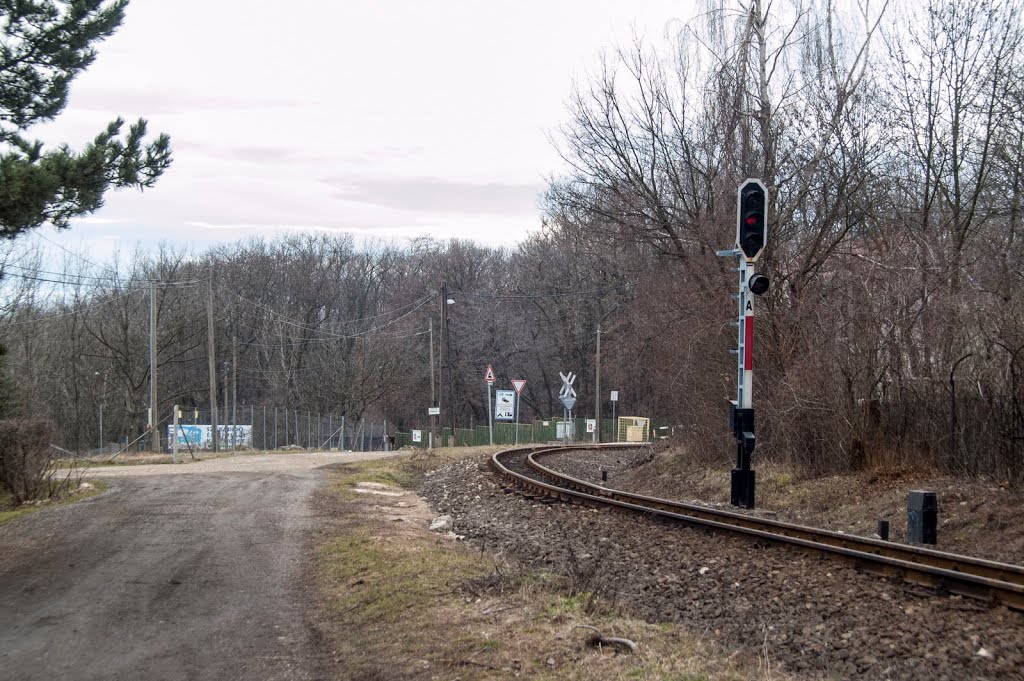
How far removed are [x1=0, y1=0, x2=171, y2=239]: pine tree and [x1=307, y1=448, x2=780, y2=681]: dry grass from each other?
4.97 meters

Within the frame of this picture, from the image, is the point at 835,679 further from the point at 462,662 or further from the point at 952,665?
the point at 462,662

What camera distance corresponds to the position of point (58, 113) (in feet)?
37.6

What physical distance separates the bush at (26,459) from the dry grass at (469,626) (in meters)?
7.04

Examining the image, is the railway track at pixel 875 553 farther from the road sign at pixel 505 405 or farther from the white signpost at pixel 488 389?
the road sign at pixel 505 405

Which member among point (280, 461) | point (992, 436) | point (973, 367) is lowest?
point (280, 461)

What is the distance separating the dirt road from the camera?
6.70 metres

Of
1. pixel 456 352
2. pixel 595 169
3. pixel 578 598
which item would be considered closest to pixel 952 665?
pixel 578 598

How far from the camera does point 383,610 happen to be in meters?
7.75

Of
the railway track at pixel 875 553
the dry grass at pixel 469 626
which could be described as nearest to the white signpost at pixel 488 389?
the railway track at pixel 875 553

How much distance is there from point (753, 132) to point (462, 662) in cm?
1714

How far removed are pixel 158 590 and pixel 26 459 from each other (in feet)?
26.5

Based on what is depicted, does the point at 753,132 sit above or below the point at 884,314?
above

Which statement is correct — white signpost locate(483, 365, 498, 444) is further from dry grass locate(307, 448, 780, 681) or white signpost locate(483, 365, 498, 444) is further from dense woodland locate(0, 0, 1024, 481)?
dry grass locate(307, 448, 780, 681)

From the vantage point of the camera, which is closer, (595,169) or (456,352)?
(595,169)
